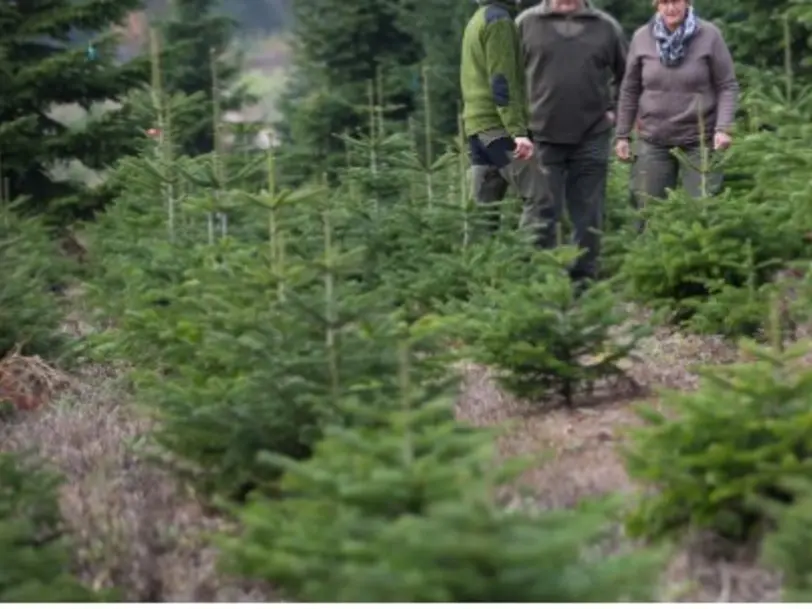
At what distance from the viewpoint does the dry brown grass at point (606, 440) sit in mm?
4918

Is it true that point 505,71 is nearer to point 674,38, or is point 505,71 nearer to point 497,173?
point 497,173

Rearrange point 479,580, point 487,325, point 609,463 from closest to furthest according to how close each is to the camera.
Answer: point 479,580
point 609,463
point 487,325

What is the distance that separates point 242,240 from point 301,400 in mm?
4166

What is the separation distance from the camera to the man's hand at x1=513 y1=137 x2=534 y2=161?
9.68m

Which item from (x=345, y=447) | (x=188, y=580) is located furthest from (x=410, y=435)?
(x=188, y=580)

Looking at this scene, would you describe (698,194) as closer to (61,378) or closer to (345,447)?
(61,378)

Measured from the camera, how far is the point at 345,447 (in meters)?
4.60

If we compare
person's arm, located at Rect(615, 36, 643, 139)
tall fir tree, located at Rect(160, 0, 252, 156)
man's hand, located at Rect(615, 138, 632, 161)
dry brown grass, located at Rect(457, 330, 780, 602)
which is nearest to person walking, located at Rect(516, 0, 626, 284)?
person's arm, located at Rect(615, 36, 643, 139)

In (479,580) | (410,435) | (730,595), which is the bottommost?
(730,595)

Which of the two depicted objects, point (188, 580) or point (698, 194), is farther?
point (698, 194)

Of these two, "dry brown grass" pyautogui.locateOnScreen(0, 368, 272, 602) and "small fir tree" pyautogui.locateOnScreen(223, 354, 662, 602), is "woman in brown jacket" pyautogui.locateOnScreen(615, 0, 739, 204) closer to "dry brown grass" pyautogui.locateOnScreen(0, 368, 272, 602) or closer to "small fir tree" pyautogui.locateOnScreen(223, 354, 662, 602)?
"dry brown grass" pyautogui.locateOnScreen(0, 368, 272, 602)

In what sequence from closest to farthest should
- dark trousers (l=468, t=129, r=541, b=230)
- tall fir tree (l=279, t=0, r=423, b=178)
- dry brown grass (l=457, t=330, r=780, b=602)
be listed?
dry brown grass (l=457, t=330, r=780, b=602) → dark trousers (l=468, t=129, r=541, b=230) → tall fir tree (l=279, t=0, r=423, b=178)

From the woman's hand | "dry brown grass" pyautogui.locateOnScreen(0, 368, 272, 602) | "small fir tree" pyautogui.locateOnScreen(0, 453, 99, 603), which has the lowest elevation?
"dry brown grass" pyautogui.locateOnScreen(0, 368, 272, 602)

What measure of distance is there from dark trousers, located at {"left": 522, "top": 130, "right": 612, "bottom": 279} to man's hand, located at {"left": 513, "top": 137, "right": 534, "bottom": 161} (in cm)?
23
